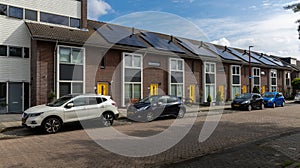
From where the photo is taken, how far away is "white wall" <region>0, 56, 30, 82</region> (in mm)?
16656

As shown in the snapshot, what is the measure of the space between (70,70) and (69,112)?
25.2ft

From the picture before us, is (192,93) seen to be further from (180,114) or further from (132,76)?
(180,114)

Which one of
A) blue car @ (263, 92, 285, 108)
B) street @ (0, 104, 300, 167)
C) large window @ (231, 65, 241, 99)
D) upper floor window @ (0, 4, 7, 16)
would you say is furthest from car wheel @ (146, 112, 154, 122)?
large window @ (231, 65, 241, 99)

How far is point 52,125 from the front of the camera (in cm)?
1050

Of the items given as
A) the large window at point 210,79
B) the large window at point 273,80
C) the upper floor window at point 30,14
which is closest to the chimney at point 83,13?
the upper floor window at point 30,14

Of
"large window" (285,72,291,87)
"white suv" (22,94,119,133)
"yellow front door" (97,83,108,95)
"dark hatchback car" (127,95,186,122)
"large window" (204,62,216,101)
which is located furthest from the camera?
"large window" (285,72,291,87)

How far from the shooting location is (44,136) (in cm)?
992

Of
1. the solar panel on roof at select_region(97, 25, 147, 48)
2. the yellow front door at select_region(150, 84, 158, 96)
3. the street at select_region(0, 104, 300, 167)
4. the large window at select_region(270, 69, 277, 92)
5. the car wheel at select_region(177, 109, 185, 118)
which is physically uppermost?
the solar panel on roof at select_region(97, 25, 147, 48)

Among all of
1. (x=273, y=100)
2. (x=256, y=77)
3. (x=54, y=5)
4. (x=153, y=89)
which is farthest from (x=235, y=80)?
(x=54, y=5)

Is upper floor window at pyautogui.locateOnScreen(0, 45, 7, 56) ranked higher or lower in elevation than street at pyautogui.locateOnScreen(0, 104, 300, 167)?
higher

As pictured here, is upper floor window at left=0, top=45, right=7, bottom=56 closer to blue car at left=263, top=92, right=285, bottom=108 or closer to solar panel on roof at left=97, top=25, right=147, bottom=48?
solar panel on roof at left=97, top=25, right=147, bottom=48

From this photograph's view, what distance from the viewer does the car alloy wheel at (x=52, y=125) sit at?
10359 mm

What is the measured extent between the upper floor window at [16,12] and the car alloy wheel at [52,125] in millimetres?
10712

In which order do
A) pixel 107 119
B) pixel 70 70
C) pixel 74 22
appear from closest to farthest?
pixel 107 119, pixel 70 70, pixel 74 22
